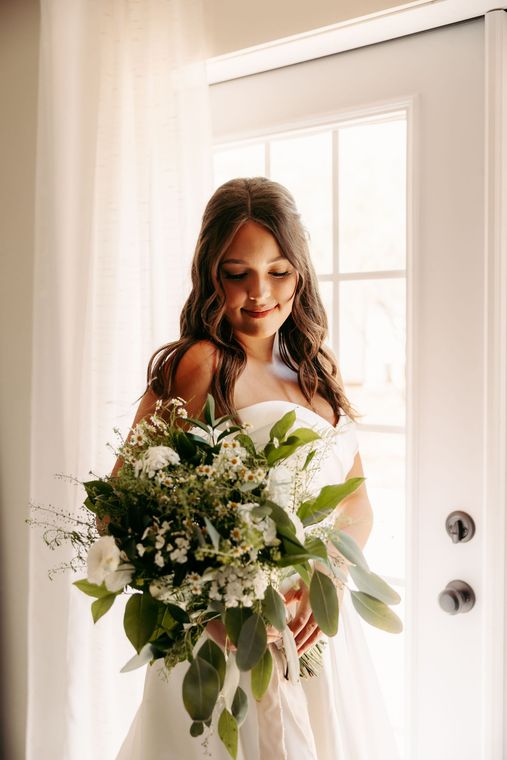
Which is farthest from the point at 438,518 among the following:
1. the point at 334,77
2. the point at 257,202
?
the point at 334,77

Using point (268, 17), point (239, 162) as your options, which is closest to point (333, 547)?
point (239, 162)

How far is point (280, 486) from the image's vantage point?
0.97 metres

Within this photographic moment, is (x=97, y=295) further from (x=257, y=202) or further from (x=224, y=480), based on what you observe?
(x=224, y=480)

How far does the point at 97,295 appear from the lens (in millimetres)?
1628

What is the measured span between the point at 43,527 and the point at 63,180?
0.91 m

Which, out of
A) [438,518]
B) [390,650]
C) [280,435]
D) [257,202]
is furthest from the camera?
[390,650]

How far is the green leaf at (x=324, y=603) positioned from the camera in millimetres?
961

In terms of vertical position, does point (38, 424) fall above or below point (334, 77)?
below

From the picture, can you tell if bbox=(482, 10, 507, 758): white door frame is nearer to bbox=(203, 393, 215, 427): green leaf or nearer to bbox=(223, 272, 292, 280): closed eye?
bbox=(223, 272, 292, 280): closed eye

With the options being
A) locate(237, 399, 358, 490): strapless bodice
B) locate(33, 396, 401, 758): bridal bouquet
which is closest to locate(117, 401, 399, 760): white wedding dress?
locate(237, 399, 358, 490): strapless bodice

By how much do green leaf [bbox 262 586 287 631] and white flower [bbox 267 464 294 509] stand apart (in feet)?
0.42

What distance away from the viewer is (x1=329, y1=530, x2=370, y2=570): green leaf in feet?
3.29

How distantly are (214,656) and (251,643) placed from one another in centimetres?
8

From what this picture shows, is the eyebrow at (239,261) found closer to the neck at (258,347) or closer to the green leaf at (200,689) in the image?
the neck at (258,347)
